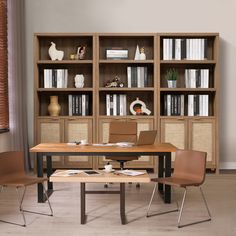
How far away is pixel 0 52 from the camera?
6652mm

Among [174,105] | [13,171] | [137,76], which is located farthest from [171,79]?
[13,171]

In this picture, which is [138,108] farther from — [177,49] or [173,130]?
[177,49]

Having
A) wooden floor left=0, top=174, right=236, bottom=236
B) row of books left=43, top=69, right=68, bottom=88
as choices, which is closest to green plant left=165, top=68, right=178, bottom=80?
row of books left=43, top=69, right=68, bottom=88

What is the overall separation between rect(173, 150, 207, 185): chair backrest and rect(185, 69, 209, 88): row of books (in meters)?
2.71

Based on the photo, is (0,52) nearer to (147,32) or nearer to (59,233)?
(147,32)

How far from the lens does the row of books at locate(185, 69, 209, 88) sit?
730cm

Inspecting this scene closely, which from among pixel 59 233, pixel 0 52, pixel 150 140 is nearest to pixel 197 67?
pixel 150 140

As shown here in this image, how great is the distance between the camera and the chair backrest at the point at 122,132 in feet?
20.6

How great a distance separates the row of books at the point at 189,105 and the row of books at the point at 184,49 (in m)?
0.62

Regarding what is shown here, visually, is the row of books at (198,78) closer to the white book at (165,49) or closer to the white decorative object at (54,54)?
the white book at (165,49)

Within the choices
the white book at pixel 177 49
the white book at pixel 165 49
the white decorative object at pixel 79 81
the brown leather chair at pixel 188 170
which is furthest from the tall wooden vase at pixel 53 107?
the brown leather chair at pixel 188 170

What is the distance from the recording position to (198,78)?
7.32 meters

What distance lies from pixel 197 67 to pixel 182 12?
0.95 metres

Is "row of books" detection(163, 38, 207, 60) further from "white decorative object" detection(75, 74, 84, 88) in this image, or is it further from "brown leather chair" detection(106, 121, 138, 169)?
"brown leather chair" detection(106, 121, 138, 169)
